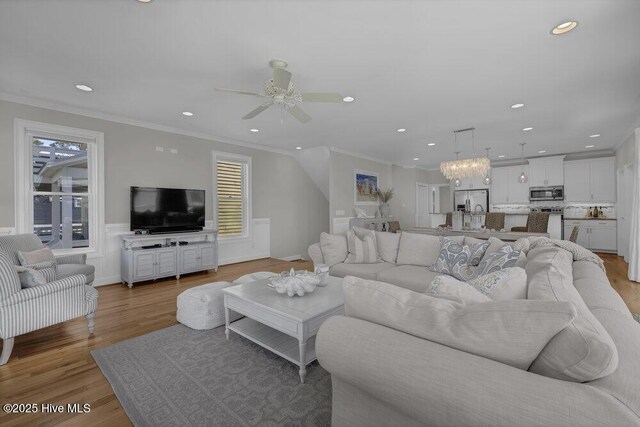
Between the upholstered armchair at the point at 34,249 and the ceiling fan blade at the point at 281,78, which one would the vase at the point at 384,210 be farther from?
the upholstered armchair at the point at 34,249

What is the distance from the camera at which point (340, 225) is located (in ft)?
22.8

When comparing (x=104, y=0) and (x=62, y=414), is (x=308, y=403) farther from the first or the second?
(x=104, y=0)

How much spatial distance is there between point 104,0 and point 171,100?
74.6 inches

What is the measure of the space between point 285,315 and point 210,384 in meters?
0.69

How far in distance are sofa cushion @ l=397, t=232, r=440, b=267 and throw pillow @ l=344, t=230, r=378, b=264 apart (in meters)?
0.35

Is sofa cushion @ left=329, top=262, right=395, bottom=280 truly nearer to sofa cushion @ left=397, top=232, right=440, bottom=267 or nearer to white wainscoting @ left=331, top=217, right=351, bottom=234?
sofa cushion @ left=397, top=232, right=440, bottom=267

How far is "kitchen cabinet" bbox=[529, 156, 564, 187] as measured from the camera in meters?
7.63

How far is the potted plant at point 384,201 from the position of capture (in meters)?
7.96

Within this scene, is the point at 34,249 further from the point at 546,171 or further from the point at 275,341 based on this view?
the point at 546,171

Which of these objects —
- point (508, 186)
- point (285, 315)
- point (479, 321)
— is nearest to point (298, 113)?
point (285, 315)

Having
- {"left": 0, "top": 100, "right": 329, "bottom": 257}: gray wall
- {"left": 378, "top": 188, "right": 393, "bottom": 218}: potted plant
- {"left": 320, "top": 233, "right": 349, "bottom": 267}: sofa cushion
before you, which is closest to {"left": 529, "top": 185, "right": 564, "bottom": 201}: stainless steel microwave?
{"left": 378, "top": 188, "right": 393, "bottom": 218}: potted plant

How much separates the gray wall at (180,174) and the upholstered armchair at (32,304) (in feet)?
7.43

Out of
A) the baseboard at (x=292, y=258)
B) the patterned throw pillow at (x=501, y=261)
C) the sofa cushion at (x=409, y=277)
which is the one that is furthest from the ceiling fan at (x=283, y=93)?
the baseboard at (x=292, y=258)

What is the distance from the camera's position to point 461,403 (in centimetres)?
85
